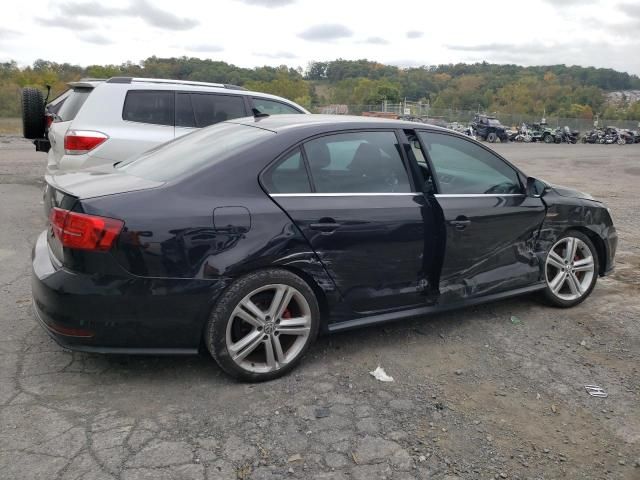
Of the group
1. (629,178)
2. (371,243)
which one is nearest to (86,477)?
(371,243)

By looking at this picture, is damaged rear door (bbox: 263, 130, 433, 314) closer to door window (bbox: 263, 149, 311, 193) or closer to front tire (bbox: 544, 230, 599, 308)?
door window (bbox: 263, 149, 311, 193)

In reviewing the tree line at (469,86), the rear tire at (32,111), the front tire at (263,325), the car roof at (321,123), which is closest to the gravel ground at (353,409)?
the front tire at (263,325)

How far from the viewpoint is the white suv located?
Answer: 20.4ft

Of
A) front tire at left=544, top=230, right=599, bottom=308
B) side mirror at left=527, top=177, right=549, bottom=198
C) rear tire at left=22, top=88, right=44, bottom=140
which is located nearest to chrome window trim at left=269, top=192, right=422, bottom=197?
side mirror at left=527, top=177, right=549, bottom=198

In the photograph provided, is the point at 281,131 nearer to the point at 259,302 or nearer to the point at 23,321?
the point at 259,302

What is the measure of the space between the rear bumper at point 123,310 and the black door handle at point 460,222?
170cm

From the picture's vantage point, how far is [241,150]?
3242 mm

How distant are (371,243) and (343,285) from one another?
0.32 metres

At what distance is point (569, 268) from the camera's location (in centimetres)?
452

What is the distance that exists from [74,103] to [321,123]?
175 inches

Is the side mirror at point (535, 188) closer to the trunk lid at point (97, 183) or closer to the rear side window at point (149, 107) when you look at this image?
the trunk lid at point (97, 183)

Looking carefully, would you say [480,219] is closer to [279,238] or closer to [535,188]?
[535,188]

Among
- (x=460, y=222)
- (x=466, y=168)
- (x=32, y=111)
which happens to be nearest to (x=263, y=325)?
(x=460, y=222)

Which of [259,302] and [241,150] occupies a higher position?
[241,150]
